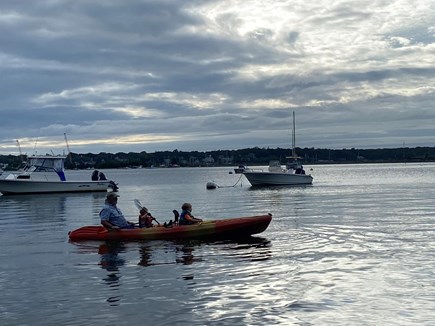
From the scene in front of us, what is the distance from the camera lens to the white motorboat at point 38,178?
52.9m

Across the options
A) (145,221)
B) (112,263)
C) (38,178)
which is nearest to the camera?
(112,263)

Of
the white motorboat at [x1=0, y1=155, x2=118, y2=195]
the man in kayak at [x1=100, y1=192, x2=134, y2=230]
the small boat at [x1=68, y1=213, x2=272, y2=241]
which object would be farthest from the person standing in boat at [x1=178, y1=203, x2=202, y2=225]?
the white motorboat at [x1=0, y1=155, x2=118, y2=195]

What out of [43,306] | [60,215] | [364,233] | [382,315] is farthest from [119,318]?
[60,215]

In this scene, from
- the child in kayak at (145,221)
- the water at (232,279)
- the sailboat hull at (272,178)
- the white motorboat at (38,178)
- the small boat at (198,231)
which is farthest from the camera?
the sailboat hull at (272,178)

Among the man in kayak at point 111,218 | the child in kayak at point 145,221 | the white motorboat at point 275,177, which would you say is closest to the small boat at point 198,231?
the man in kayak at point 111,218

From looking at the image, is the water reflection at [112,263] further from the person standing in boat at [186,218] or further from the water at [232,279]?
the person standing in boat at [186,218]

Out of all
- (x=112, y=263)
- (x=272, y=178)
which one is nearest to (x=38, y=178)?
(x=272, y=178)

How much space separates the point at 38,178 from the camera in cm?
5306

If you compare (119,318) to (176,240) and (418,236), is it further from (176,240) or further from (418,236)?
(418,236)

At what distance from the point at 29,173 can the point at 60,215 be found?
74.1 ft

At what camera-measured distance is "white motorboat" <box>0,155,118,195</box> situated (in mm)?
52938

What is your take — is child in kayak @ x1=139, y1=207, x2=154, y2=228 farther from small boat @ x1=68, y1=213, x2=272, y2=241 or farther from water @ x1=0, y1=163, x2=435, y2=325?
water @ x1=0, y1=163, x2=435, y2=325

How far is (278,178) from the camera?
6244 cm

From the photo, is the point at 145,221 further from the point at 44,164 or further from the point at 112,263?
the point at 44,164
